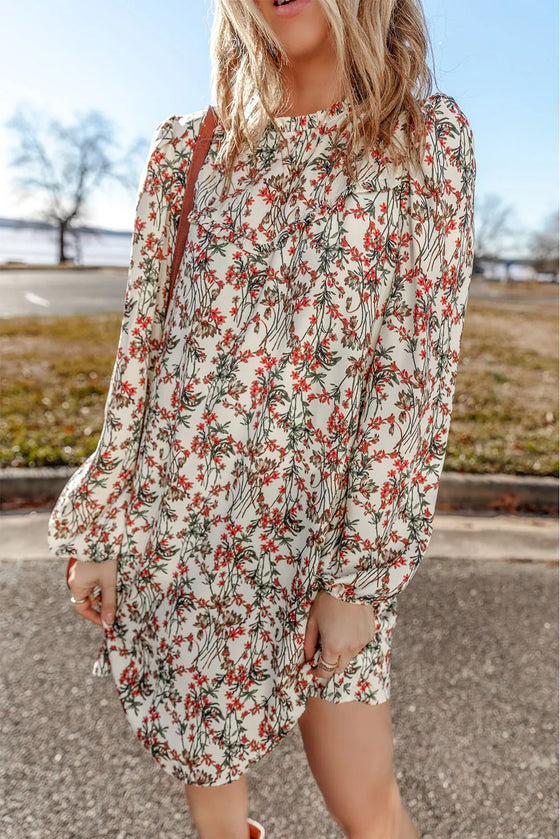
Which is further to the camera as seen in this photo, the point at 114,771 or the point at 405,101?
the point at 114,771

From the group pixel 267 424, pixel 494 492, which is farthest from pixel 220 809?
pixel 494 492

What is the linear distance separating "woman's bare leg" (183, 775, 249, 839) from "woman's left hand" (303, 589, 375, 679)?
37 cm

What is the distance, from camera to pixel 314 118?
1.24m

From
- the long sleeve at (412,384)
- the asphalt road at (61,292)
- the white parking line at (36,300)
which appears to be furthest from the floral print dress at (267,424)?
the white parking line at (36,300)

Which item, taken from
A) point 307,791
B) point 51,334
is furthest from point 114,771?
point 51,334

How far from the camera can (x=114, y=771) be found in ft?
6.61

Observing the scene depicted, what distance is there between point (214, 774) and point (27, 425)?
3.56 metres

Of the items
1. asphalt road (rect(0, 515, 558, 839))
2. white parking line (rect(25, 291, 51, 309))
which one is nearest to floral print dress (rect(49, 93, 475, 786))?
asphalt road (rect(0, 515, 558, 839))

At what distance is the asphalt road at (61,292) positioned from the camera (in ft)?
24.2

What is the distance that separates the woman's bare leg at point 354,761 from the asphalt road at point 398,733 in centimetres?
71

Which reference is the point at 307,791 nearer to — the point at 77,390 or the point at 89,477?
the point at 89,477

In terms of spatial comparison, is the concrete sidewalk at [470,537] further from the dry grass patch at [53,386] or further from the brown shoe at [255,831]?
the brown shoe at [255,831]

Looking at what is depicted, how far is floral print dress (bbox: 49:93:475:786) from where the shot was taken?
110 centimetres

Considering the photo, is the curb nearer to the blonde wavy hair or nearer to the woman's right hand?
the woman's right hand
